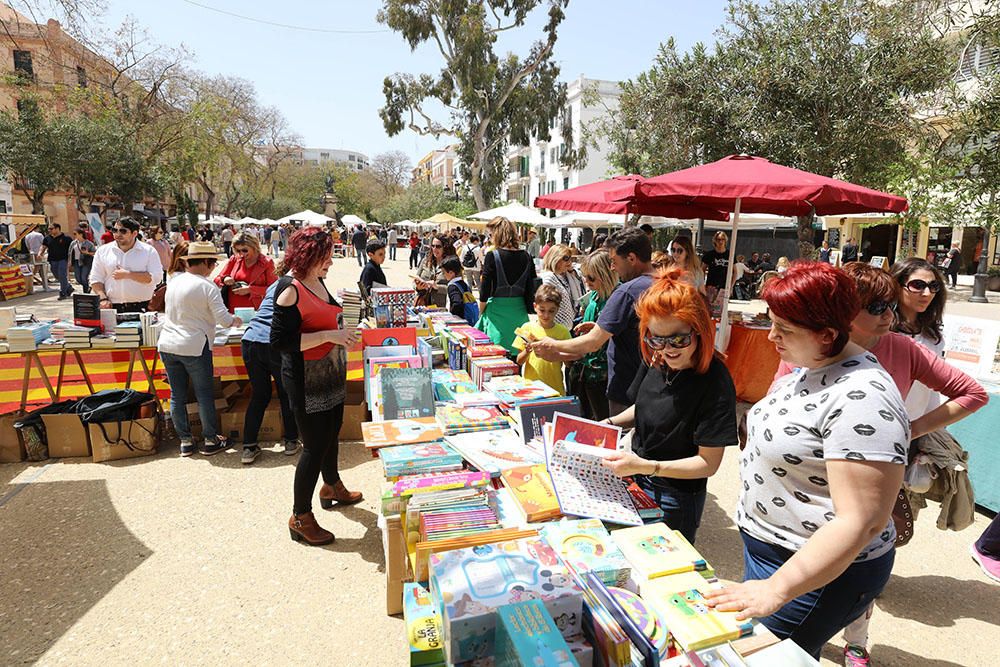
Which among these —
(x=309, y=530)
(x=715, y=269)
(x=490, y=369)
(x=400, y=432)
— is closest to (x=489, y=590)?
(x=400, y=432)

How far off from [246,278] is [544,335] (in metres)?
3.60

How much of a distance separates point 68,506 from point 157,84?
912 inches

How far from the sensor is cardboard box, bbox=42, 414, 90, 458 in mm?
4523

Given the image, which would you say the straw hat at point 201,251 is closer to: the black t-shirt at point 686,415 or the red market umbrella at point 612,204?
the black t-shirt at point 686,415

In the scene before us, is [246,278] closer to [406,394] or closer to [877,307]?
[406,394]

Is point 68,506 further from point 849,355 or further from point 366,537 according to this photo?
A: point 849,355

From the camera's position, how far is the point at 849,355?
147 cm

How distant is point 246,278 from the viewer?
583cm

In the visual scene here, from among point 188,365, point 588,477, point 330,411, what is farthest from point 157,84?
point 588,477

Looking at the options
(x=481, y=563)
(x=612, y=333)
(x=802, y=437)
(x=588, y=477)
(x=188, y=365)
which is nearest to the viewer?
(x=802, y=437)

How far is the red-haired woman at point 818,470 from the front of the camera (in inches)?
51.9

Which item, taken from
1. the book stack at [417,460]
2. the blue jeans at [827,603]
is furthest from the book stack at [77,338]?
the blue jeans at [827,603]

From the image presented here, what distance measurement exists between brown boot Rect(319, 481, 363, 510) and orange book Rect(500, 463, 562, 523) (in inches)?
77.7

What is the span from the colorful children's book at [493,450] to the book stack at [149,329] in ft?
12.1
